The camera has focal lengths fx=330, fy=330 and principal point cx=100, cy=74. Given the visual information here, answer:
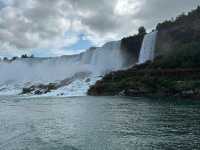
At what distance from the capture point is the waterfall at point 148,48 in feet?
291

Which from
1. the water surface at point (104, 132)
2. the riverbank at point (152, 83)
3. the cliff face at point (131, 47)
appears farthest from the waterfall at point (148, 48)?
the water surface at point (104, 132)

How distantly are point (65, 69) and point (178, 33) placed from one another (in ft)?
163

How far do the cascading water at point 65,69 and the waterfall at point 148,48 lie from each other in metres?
13.2

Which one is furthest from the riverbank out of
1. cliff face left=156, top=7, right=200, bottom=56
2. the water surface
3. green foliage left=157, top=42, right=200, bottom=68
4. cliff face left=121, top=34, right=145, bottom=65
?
the water surface

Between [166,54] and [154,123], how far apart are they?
5786 centimetres

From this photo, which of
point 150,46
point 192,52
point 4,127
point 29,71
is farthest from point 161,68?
point 29,71

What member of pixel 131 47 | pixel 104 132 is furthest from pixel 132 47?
pixel 104 132

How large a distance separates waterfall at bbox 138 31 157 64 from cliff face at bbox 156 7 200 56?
1361 millimetres

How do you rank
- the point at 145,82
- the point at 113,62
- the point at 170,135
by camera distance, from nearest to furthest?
the point at 170,135 → the point at 145,82 → the point at 113,62

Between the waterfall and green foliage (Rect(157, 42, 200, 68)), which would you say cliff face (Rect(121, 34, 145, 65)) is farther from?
green foliage (Rect(157, 42, 200, 68))

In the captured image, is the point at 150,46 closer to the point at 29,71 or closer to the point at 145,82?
the point at 145,82

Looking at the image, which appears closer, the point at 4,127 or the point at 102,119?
the point at 4,127

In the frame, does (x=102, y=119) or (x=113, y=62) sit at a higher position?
(x=113, y=62)

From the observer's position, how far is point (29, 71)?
142 meters
